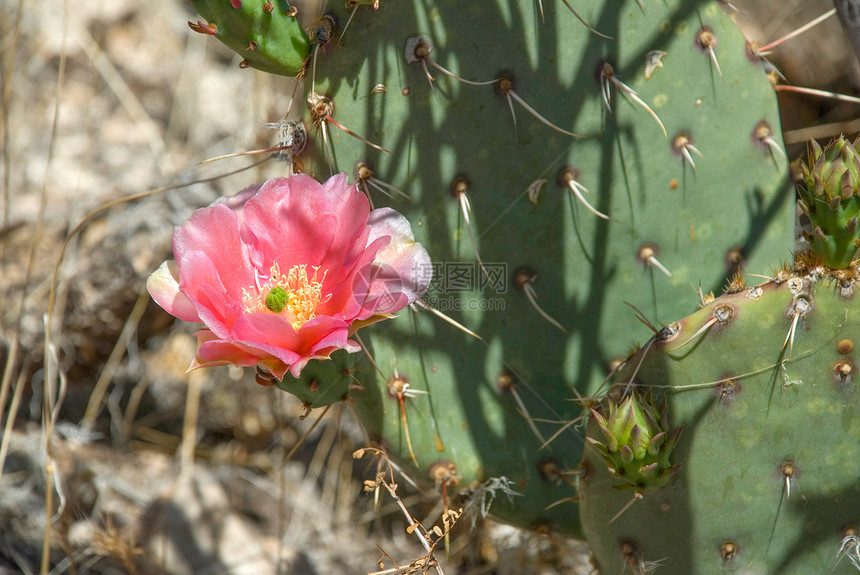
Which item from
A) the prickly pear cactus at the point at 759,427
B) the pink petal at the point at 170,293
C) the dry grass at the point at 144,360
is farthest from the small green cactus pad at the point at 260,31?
the dry grass at the point at 144,360

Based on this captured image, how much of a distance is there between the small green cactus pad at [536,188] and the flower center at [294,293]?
0.16 meters

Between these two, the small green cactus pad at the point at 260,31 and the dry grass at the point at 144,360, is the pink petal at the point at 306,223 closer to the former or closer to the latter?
the small green cactus pad at the point at 260,31

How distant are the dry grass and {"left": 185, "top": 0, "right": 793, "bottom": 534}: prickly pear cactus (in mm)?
350

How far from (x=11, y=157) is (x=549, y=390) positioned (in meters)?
1.67

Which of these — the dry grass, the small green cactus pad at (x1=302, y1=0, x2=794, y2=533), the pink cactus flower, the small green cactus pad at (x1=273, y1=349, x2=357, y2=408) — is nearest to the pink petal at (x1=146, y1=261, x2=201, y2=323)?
the pink cactus flower

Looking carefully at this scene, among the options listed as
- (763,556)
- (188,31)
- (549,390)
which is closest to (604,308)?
(549,390)

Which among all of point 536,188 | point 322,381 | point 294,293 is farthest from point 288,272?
point 536,188

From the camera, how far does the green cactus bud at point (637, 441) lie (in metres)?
0.86

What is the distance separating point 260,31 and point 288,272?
0.93ft

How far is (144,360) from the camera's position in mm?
1879

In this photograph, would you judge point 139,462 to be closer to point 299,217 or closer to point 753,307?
point 299,217

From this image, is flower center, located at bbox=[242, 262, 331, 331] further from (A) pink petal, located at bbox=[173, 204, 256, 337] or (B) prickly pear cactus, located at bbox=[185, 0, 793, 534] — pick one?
(B) prickly pear cactus, located at bbox=[185, 0, 793, 534]

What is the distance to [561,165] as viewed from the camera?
1076 millimetres

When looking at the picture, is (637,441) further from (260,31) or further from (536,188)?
(260,31)
